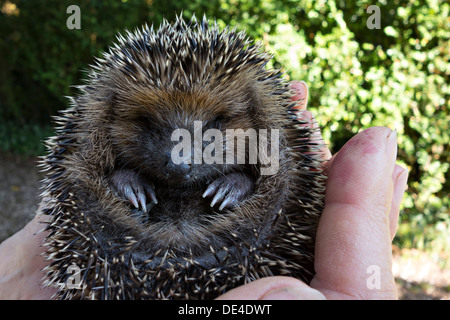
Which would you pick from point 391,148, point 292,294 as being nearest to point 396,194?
point 391,148

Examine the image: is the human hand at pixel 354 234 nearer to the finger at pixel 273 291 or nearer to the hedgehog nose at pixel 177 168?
the finger at pixel 273 291

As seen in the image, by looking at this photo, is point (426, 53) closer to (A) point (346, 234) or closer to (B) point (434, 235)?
(B) point (434, 235)

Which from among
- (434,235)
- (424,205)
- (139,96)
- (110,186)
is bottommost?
(434,235)

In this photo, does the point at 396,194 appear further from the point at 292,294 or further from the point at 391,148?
the point at 292,294

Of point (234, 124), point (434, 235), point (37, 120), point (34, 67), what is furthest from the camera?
point (37, 120)

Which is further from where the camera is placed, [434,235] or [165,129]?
[434,235]

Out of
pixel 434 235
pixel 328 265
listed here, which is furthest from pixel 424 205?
pixel 328 265

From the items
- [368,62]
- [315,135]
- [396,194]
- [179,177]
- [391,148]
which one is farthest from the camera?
[368,62]
